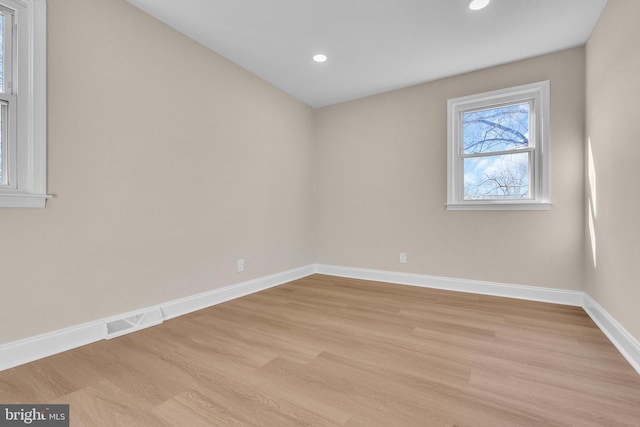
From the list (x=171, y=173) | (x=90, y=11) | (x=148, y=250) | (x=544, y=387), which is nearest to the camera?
(x=544, y=387)

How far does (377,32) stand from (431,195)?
6.13 feet

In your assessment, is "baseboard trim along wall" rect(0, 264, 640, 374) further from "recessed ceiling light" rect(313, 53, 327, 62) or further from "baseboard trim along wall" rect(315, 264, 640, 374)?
"recessed ceiling light" rect(313, 53, 327, 62)

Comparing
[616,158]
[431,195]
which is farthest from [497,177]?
[616,158]

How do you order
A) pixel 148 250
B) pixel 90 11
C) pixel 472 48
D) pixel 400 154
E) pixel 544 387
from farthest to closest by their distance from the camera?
pixel 400 154, pixel 472 48, pixel 148 250, pixel 90 11, pixel 544 387

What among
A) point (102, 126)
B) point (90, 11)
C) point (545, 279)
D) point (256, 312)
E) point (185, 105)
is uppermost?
point (90, 11)

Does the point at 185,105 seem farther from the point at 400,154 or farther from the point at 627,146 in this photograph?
the point at 627,146

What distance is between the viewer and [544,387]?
1453 mm

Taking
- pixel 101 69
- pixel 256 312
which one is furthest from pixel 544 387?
pixel 101 69

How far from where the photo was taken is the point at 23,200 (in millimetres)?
1682

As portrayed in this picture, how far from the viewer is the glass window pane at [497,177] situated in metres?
3.03

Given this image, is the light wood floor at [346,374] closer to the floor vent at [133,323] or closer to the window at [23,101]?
the floor vent at [133,323]

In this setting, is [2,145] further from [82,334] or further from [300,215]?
[300,215]

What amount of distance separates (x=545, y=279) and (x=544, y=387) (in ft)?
5.99

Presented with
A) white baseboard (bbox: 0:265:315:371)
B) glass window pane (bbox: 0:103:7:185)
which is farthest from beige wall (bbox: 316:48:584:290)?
glass window pane (bbox: 0:103:7:185)
